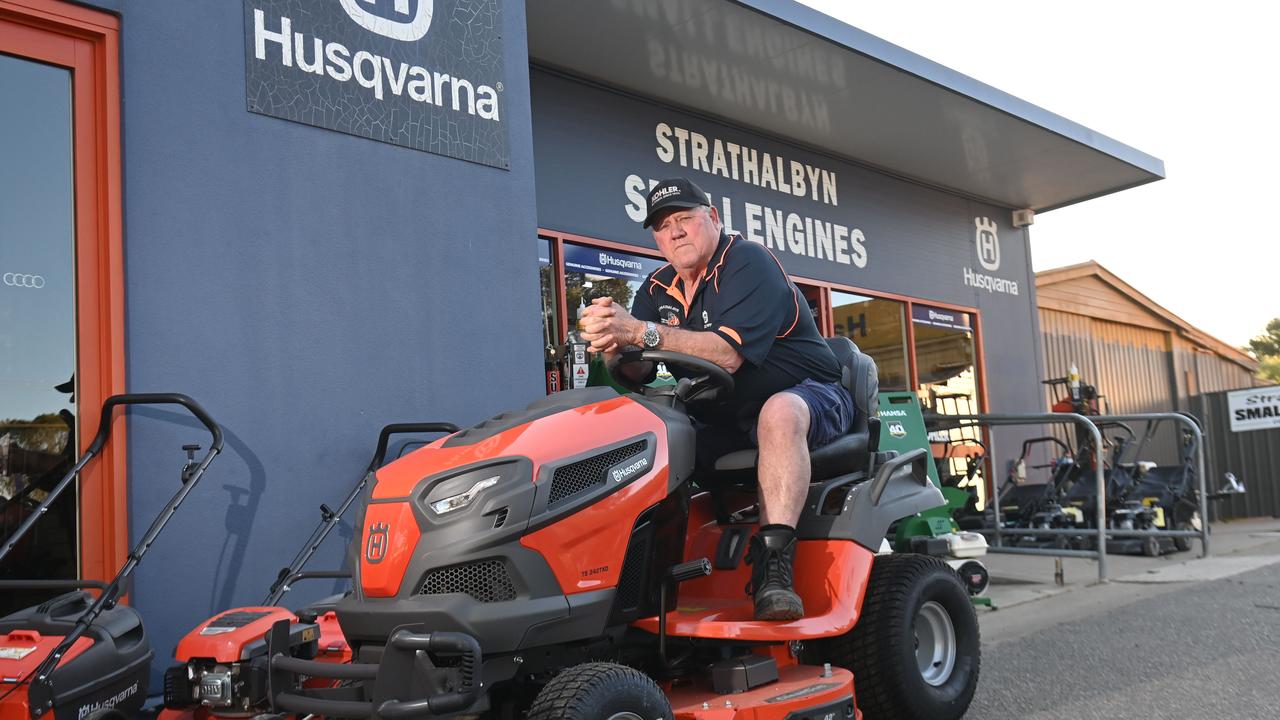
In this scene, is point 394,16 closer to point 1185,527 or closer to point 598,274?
point 598,274

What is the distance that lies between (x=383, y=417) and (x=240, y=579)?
36.7 inches

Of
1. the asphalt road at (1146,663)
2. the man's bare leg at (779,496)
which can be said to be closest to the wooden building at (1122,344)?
the asphalt road at (1146,663)

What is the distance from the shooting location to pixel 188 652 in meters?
2.96

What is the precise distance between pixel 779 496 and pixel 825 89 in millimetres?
6045

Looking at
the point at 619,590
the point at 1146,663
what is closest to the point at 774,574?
the point at 619,590

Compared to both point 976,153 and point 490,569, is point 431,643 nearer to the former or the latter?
point 490,569

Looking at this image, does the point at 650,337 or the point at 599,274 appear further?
the point at 599,274

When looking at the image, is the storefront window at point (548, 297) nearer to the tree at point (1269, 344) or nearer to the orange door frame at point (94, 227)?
the orange door frame at point (94, 227)

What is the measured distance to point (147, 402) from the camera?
362cm

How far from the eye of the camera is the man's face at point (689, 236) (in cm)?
343

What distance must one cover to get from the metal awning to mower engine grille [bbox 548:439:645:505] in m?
4.69

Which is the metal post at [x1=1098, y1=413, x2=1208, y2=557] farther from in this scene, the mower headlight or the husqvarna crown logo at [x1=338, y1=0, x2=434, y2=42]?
the mower headlight

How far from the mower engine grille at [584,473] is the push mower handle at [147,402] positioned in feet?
5.72

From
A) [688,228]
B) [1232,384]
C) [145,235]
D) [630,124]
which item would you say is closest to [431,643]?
[688,228]
